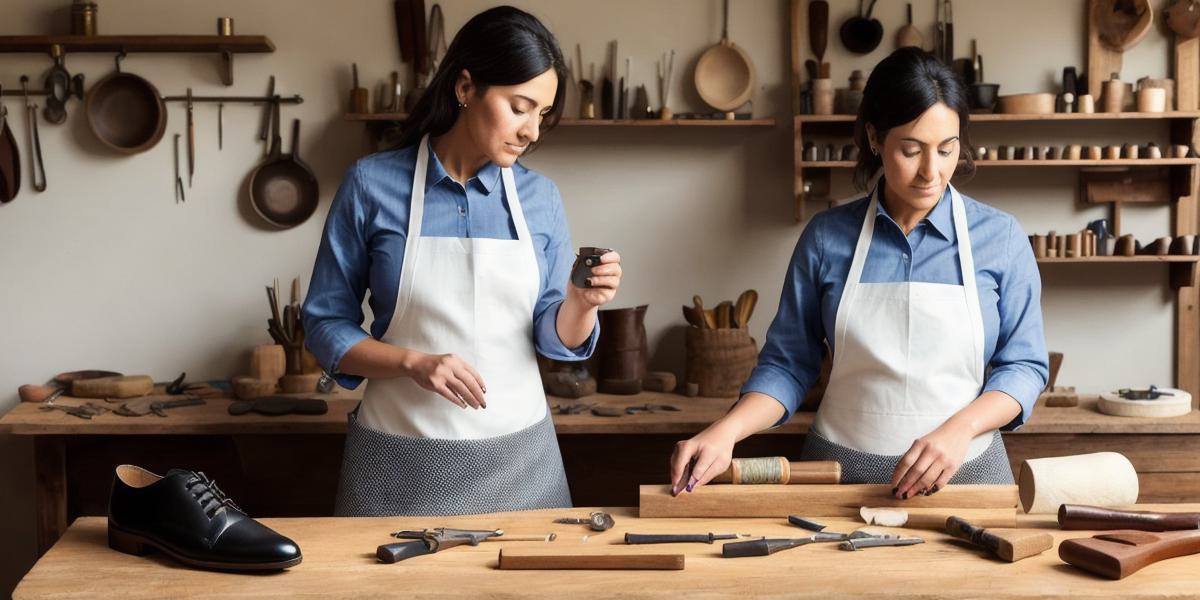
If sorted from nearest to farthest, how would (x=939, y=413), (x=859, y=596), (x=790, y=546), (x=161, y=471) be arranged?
(x=859, y=596) → (x=790, y=546) → (x=939, y=413) → (x=161, y=471)

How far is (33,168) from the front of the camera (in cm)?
436

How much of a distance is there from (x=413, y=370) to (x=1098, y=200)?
2.95 metres

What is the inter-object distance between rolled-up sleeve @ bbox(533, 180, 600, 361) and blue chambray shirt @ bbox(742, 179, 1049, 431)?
42 centimetres

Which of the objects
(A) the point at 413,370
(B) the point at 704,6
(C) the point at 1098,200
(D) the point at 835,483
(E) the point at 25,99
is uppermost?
(B) the point at 704,6

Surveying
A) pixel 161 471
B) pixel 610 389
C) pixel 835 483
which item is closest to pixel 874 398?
pixel 835 483

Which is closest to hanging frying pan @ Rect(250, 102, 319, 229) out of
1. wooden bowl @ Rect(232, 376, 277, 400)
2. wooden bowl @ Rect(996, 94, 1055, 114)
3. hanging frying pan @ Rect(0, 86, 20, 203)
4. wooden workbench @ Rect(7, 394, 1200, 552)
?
wooden bowl @ Rect(232, 376, 277, 400)

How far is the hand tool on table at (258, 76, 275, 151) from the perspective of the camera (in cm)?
434

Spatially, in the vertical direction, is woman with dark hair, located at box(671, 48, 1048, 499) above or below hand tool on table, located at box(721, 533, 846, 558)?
above

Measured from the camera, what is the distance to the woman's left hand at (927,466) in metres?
2.31

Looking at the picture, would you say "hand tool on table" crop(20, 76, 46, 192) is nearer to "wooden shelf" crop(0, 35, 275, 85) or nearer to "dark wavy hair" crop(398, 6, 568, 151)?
"wooden shelf" crop(0, 35, 275, 85)

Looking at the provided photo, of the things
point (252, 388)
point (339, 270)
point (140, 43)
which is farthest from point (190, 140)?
point (339, 270)

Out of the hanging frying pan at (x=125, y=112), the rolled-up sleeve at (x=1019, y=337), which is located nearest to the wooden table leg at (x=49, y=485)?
the hanging frying pan at (x=125, y=112)

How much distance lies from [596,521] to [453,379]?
43 cm

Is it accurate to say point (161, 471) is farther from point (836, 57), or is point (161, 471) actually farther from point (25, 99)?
point (836, 57)
